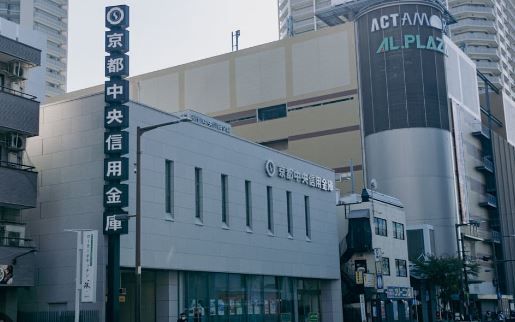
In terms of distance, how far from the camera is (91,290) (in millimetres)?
33406

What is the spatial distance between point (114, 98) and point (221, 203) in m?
11.2

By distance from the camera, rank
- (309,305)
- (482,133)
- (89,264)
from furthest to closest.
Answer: (482,133)
(309,305)
(89,264)

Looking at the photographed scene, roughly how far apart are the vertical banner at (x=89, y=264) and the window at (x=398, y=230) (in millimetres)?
37912

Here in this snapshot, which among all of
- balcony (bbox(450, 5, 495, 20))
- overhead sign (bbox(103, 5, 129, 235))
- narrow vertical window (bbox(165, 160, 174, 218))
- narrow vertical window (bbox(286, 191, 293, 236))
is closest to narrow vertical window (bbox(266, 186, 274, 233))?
narrow vertical window (bbox(286, 191, 293, 236))

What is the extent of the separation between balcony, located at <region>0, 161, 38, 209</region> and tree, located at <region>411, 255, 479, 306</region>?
145ft

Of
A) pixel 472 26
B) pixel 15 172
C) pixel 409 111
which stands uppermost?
pixel 472 26

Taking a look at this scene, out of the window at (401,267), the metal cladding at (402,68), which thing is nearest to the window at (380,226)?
the window at (401,267)

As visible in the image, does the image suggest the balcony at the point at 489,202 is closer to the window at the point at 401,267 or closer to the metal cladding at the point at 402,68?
the metal cladding at the point at 402,68

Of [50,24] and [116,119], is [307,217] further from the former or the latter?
[50,24]

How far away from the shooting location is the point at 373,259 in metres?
59.8

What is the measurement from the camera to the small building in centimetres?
5909

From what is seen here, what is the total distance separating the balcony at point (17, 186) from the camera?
3469 cm

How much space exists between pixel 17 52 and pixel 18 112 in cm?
301

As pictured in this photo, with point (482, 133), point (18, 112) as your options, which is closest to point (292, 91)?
point (482, 133)
